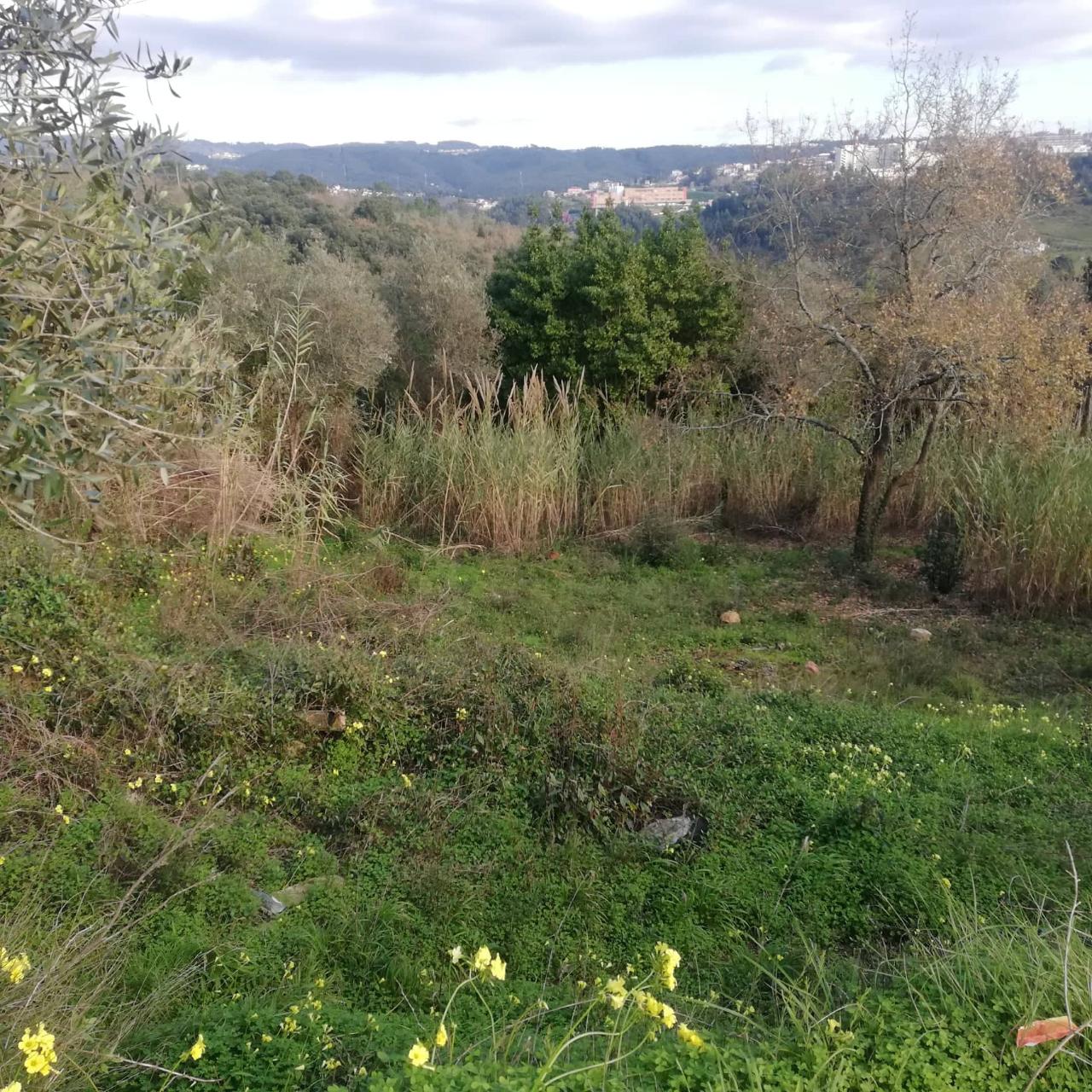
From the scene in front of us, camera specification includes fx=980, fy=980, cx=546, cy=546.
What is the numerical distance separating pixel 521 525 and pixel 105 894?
5.60m

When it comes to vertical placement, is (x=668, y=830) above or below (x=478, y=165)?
below

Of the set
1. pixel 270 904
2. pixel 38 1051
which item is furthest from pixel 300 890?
pixel 38 1051

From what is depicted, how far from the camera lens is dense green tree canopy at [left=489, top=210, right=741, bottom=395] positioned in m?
11.7

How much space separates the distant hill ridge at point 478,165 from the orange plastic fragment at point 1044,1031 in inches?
1550

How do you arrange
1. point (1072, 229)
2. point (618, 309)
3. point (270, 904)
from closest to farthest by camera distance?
point (270, 904) < point (618, 309) < point (1072, 229)

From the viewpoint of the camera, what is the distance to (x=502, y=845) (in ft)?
12.6

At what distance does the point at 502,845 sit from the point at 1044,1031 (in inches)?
80.1

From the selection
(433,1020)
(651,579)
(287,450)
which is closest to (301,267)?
(287,450)

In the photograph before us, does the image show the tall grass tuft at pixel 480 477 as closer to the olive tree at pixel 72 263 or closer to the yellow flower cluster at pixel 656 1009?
the olive tree at pixel 72 263

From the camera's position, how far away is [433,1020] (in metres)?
2.66

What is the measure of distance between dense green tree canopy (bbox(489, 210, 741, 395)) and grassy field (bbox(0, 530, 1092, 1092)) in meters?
6.13

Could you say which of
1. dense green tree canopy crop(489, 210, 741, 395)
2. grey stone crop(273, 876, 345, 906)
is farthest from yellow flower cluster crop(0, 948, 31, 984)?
dense green tree canopy crop(489, 210, 741, 395)

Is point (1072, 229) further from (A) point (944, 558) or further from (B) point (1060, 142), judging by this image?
(A) point (944, 558)

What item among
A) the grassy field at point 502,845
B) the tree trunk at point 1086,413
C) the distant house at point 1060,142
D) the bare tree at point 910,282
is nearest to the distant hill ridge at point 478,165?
the distant house at point 1060,142
